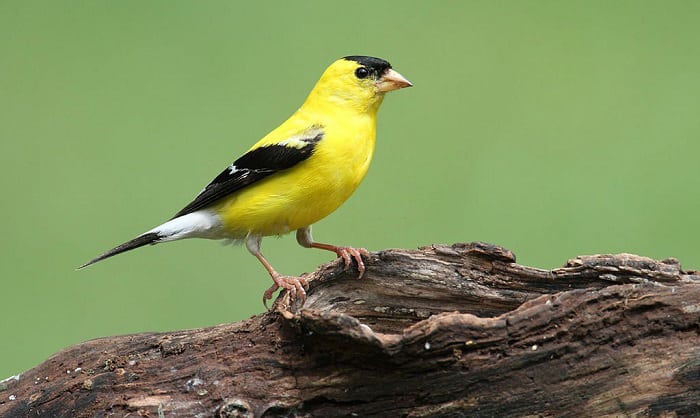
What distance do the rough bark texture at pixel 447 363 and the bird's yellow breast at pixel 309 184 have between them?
25.0 inches

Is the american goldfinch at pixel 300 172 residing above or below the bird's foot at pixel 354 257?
above

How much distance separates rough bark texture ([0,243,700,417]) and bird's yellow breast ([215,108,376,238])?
635 mm

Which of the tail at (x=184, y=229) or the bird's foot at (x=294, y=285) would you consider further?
the tail at (x=184, y=229)

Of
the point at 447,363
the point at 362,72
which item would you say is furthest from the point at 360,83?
the point at 447,363

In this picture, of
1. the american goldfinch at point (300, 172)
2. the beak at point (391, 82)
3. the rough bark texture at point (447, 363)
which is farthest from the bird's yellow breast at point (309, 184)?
the rough bark texture at point (447, 363)

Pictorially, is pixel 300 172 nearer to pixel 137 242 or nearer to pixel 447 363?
pixel 137 242

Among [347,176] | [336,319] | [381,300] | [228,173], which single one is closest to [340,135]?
[347,176]

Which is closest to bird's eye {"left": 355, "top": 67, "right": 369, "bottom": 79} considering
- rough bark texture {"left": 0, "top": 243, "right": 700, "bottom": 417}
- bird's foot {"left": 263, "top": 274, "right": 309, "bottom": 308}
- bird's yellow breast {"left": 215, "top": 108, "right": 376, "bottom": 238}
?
bird's yellow breast {"left": 215, "top": 108, "right": 376, "bottom": 238}

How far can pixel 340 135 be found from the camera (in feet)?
10.7

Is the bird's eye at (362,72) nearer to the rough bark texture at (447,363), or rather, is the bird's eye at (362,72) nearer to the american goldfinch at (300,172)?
the american goldfinch at (300,172)

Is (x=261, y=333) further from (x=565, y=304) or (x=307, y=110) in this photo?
(x=307, y=110)

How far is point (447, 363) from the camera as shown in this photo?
2.26 m

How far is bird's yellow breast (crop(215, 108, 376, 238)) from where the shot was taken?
3191mm

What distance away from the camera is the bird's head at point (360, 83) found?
3.40 m
